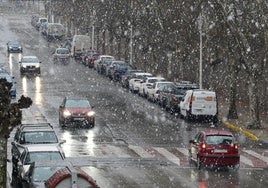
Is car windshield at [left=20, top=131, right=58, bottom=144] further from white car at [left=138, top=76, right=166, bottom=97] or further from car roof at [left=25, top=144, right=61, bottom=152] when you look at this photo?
white car at [left=138, top=76, right=166, bottom=97]

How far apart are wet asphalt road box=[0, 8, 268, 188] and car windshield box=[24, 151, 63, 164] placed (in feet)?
5.57

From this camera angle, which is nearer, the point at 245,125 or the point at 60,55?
the point at 245,125

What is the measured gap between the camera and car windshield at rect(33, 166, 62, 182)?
25433 mm

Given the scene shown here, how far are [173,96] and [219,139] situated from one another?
19.8m

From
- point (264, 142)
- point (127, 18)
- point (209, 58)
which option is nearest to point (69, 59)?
point (127, 18)

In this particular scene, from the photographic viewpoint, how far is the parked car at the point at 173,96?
5244 cm

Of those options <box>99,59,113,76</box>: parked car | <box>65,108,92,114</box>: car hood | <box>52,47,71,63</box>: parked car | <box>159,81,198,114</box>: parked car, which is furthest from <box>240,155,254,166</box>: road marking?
<box>52,47,71,63</box>: parked car

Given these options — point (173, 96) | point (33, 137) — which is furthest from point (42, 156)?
point (173, 96)

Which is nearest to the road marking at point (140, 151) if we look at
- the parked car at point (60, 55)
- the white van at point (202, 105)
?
the white van at point (202, 105)

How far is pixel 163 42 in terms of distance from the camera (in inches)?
2869

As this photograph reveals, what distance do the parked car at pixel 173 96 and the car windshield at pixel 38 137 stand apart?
19.2 meters

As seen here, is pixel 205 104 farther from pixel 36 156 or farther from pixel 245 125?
pixel 36 156

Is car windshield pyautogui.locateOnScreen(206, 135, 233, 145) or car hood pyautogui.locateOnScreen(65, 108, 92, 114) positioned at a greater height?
car windshield pyautogui.locateOnScreen(206, 135, 233, 145)

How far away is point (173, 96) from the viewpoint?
5281cm
